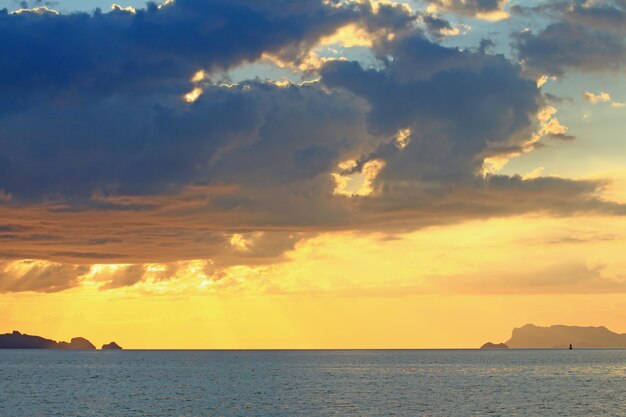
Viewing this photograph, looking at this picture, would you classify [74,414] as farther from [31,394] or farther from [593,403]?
[593,403]

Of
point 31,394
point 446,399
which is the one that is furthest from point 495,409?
point 31,394

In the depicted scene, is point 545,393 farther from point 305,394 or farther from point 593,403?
point 305,394

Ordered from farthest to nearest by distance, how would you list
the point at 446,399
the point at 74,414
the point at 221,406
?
the point at 446,399 < the point at 221,406 < the point at 74,414

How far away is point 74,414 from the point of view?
147250 mm

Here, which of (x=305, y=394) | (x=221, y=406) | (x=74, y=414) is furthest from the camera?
(x=305, y=394)

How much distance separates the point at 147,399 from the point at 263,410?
3669 cm

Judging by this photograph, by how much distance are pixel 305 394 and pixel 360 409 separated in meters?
37.5

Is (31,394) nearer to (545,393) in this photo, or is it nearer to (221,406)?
(221,406)

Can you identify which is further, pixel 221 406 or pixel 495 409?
pixel 221 406

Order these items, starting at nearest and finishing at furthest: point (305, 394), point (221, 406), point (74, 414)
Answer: point (74, 414)
point (221, 406)
point (305, 394)

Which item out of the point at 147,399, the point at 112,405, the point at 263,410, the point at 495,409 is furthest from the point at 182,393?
the point at 495,409

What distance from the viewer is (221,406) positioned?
158750 mm

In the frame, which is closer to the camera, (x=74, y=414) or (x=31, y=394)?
(x=74, y=414)

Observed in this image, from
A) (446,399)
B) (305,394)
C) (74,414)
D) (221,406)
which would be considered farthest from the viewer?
(305,394)
